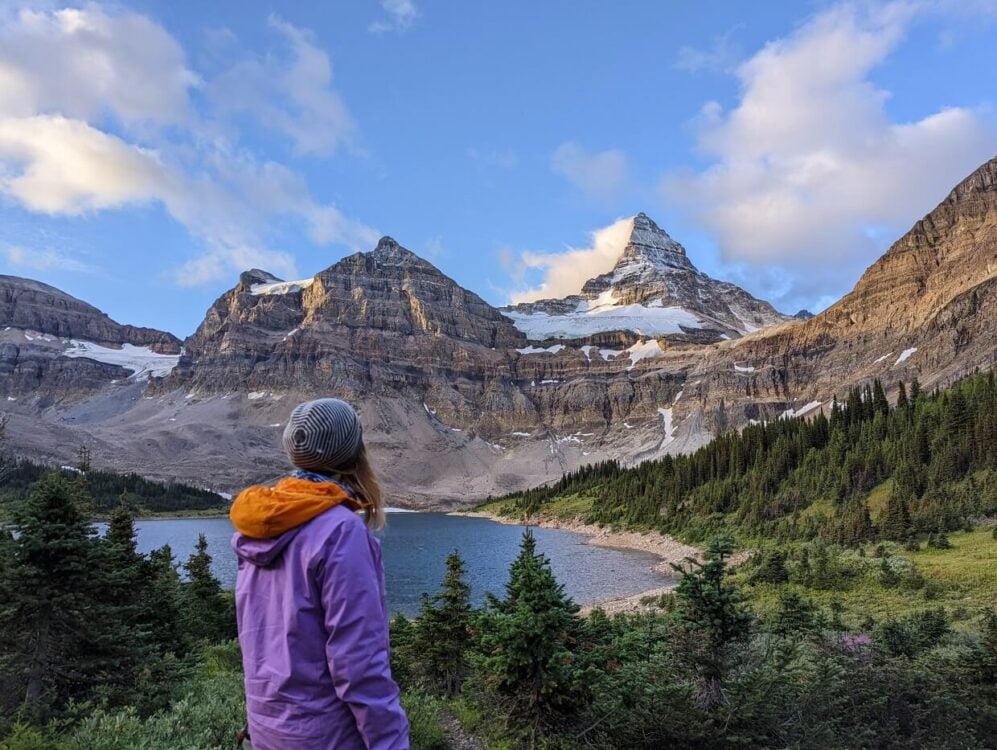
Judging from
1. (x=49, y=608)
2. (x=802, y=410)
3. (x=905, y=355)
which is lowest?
(x=49, y=608)

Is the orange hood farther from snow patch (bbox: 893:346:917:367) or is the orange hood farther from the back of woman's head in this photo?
snow patch (bbox: 893:346:917:367)

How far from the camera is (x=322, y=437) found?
293 centimetres

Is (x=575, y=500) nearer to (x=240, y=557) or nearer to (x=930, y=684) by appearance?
(x=930, y=684)

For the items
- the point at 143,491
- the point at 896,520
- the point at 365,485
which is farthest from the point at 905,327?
the point at 365,485

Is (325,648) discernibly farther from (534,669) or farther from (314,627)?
(534,669)

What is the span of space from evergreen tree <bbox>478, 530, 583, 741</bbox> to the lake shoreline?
1558cm

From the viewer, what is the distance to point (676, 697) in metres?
6.68

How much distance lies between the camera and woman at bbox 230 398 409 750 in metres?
2.42

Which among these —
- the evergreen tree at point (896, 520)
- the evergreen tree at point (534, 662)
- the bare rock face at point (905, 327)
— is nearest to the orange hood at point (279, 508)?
the evergreen tree at point (534, 662)

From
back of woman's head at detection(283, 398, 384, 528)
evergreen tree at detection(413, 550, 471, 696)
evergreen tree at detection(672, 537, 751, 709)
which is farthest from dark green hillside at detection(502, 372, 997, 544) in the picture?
back of woman's head at detection(283, 398, 384, 528)

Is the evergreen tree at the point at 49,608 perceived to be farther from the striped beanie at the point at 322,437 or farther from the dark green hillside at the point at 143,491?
the dark green hillside at the point at 143,491

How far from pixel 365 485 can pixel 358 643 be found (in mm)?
844

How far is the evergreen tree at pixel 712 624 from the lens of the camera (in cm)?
692

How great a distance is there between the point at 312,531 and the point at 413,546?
213ft
